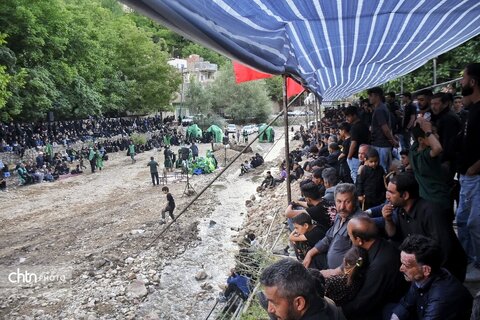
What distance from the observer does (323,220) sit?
3.63 meters

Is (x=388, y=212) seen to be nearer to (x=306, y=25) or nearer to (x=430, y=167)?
(x=430, y=167)

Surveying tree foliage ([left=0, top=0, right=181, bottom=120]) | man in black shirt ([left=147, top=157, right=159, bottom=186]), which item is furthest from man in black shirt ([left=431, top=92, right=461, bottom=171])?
man in black shirt ([left=147, top=157, right=159, bottom=186])

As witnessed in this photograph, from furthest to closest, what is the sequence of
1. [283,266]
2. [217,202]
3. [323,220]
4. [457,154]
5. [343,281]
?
[217,202]
[323,220]
[457,154]
[343,281]
[283,266]

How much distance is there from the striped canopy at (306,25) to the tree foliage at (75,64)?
52.4ft

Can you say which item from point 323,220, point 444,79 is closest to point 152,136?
point 444,79

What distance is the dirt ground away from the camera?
28.4 ft

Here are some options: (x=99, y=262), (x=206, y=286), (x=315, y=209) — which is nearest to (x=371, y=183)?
(x=315, y=209)

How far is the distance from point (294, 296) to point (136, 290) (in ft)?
26.3

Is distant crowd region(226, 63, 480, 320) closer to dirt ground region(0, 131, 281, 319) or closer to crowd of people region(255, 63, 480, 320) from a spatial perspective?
crowd of people region(255, 63, 480, 320)

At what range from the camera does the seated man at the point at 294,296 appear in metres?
1.72

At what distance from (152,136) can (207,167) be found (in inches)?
511

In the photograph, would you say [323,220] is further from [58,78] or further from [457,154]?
[58,78]

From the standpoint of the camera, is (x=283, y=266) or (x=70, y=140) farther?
(x=70, y=140)

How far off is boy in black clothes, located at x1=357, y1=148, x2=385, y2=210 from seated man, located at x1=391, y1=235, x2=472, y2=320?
1954 mm
